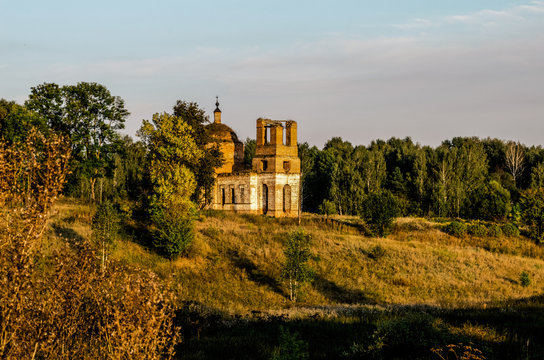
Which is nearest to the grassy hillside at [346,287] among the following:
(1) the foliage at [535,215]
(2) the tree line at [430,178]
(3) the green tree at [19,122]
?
(1) the foliage at [535,215]

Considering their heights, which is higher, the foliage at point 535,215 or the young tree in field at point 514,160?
the young tree in field at point 514,160

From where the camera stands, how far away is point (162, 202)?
35812 mm

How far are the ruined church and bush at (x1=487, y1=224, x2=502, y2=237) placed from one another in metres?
17.6

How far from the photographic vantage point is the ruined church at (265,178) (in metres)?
48.0

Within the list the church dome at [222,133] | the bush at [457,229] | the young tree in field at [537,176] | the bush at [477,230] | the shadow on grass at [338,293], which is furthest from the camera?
the young tree in field at [537,176]

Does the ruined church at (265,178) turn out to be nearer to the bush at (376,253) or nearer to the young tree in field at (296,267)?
the bush at (376,253)

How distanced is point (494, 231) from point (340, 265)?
18331mm

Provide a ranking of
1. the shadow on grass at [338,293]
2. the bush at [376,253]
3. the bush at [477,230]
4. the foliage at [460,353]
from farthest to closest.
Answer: the bush at [477,230] < the bush at [376,253] < the shadow on grass at [338,293] < the foliage at [460,353]

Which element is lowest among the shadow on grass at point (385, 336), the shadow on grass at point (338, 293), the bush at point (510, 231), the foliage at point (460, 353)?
the shadow on grass at point (338, 293)

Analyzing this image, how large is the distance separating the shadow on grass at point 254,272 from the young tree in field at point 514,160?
54886mm

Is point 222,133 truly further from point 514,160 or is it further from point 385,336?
point 514,160

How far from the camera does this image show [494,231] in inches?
1745

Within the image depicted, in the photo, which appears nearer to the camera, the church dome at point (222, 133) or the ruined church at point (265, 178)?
the ruined church at point (265, 178)

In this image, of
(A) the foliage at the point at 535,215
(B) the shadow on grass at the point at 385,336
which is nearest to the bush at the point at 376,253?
(A) the foliage at the point at 535,215
